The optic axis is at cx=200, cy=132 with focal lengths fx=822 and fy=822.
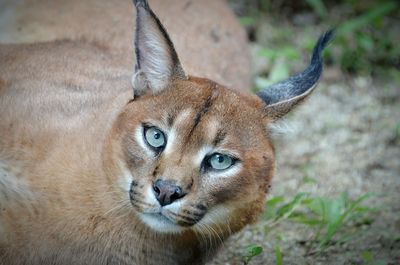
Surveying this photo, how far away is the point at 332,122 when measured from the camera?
745 centimetres

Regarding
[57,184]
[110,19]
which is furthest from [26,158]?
[110,19]

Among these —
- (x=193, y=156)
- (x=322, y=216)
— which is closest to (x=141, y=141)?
(x=193, y=156)

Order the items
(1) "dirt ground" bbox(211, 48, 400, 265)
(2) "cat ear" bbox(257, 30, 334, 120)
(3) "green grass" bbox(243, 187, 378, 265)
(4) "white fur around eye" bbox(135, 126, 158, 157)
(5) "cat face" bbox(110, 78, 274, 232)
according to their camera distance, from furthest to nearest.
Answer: (3) "green grass" bbox(243, 187, 378, 265), (1) "dirt ground" bbox(211, 48, 400, 265), (2) "cat ear" bbox(257, 30, 334, 120), (4) "white fur around eye" bbox(135, 126, 158, 157), (5) "cat face" bbox(110, 78, 274, 232)

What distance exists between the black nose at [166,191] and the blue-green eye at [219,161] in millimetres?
291

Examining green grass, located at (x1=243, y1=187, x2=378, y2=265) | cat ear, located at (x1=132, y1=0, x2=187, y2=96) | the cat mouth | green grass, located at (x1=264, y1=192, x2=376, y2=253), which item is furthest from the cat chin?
green grass, located at (x1=264, y1=192, x2=376, y2=253)

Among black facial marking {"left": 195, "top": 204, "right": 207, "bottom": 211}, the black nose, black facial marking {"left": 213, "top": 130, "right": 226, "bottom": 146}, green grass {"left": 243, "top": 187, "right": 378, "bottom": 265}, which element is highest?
black facial marking {"left": 213, "top": 130, "right": 226, "bottom": 146}

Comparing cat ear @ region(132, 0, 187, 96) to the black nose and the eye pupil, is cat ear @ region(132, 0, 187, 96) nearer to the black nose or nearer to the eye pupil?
the eye pupil

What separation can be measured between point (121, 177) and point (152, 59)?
0.70m

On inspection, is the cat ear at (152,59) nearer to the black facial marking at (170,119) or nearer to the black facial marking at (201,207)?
the black facial marking at (170,119)

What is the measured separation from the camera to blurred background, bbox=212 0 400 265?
554cm

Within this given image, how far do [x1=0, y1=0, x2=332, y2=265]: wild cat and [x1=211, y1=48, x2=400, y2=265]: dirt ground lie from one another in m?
0.45

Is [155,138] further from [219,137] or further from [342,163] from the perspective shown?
[342,163]

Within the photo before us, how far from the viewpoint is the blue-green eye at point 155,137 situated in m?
4.26

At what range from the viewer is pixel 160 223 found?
4.25 meters
